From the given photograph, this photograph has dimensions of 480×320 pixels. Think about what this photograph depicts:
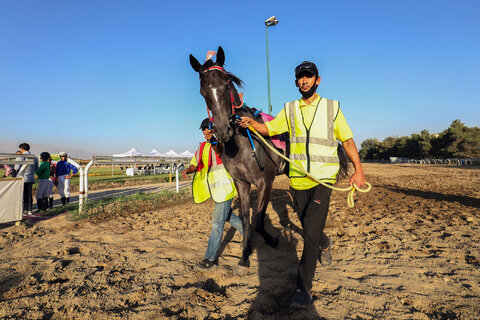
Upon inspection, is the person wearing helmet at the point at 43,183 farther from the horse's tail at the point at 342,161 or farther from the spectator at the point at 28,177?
the horse's tail at the point at 342,161

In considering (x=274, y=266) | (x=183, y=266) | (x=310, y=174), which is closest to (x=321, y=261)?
(x=274, y=266)

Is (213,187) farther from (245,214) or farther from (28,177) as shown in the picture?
(28,177)

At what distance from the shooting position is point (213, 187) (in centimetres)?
351

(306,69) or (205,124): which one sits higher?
(306,69)

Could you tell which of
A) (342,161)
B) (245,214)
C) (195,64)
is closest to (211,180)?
(245,214)

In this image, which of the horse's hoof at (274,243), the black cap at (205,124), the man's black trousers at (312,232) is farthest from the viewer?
the horse's hoof at (274,243)

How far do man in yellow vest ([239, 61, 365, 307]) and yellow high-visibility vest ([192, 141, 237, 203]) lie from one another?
112 centimetres

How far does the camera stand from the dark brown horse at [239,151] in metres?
2.97

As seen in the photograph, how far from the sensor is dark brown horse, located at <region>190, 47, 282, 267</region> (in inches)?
117

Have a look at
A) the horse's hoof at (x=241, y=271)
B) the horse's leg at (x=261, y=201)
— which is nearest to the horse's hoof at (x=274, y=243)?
the horse's leg at (x=261, y=201)

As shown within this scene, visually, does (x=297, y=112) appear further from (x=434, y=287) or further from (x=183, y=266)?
(x=183, y=266)

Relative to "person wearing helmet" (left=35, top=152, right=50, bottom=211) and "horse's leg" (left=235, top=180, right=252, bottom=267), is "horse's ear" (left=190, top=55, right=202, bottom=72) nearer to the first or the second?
"horse's leg" (left=235, top=180, right=252, bottom=267)

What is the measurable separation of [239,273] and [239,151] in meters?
1.53

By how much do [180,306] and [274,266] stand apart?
1359 millimetres
